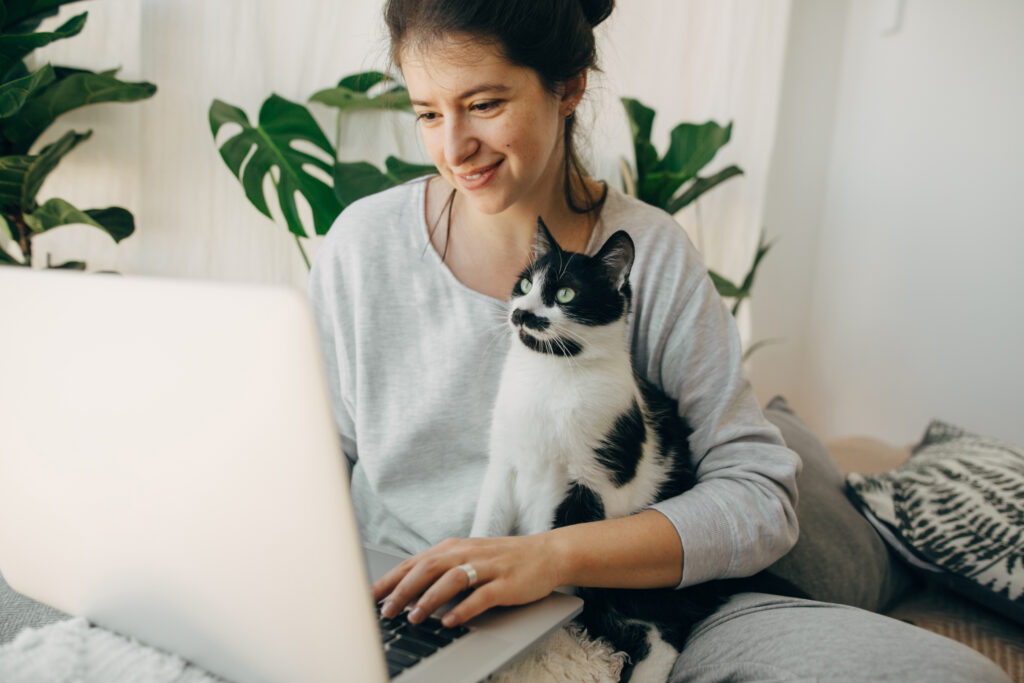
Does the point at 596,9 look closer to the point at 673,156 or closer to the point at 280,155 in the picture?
the point at 280,155

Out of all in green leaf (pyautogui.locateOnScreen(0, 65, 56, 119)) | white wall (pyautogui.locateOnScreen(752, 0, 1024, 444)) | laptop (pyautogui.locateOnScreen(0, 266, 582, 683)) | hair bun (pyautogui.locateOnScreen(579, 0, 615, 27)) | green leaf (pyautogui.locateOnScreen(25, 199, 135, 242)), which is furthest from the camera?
white wall (pyautogui.locateOnScreen(752, 0, 1024, 444))

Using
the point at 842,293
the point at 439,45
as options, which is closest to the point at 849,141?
the point at 842,293

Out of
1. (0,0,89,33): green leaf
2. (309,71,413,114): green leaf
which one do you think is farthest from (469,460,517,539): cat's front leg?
(0,0,89,33): green leaf

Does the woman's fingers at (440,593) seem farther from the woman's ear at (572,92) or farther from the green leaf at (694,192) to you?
the green leaf at (694,192)

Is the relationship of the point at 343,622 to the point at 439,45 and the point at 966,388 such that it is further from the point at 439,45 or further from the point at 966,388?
the point at 966,388

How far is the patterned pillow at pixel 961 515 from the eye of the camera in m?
1.09

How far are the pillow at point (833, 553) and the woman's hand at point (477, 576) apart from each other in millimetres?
468

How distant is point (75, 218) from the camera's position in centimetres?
113

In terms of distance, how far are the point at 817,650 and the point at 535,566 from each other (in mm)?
290

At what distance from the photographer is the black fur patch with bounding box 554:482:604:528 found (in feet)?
2.74

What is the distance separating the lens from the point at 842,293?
2455 mm

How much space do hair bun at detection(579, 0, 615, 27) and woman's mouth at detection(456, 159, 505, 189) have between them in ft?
0.80

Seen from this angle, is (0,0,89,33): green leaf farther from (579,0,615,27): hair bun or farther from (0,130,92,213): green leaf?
(579,0,615,27): hair bun

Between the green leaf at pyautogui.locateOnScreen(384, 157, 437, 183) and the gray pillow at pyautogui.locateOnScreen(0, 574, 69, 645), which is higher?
the green leaf at pyautogui.locateOnScreen(384, 157, 437, 183)
